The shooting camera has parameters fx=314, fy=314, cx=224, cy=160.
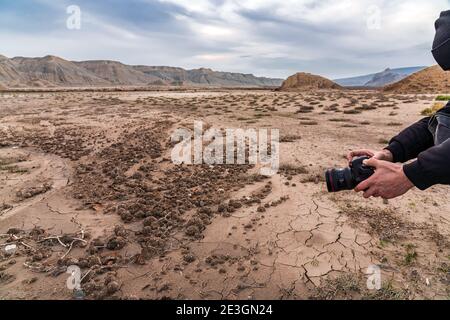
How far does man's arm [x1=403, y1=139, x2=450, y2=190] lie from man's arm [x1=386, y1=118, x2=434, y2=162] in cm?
76

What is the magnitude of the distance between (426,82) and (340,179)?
40570 mm

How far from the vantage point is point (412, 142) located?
7.77ft

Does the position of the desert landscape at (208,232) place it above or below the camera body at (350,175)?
below

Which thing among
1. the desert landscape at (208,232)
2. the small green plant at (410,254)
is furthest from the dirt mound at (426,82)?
the small green plant at (410,254)

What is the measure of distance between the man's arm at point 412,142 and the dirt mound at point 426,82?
1386 inches

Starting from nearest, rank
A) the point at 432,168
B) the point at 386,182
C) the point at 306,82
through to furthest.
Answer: the point at 432,168 → the point at 386,182 → the point at 306,82

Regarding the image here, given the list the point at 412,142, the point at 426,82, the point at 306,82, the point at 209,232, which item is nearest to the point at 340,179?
Result: the point at 412,142

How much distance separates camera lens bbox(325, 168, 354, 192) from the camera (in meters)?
2.23

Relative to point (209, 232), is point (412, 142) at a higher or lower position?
higher

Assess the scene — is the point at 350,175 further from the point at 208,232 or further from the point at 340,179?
the point at 208,232

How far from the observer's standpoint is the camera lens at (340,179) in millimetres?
2229

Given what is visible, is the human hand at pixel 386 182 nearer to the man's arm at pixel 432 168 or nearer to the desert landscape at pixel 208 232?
the man's arm at pixel 432 168
